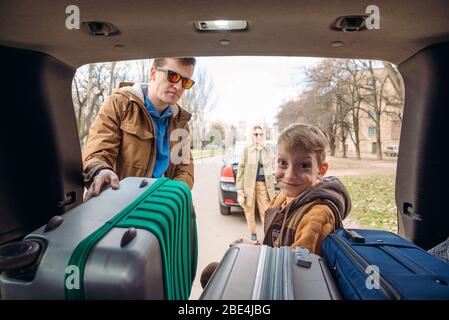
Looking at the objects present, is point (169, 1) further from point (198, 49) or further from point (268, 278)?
point (268, 278)

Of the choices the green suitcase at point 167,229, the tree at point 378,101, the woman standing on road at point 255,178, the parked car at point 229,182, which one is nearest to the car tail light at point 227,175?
the parked car at point 229,182

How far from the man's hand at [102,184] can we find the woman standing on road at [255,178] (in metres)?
2.76

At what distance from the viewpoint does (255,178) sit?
3.87 meters

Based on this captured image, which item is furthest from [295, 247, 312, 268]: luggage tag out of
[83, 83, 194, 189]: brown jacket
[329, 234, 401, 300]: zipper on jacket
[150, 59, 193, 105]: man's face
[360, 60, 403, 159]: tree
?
[360, 60, 403, 159]: tree

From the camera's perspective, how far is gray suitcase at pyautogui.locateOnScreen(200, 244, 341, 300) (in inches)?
27.4

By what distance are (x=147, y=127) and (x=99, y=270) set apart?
4.01ft

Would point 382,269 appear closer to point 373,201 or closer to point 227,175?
point 227,175

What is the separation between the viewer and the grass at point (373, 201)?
4.49m

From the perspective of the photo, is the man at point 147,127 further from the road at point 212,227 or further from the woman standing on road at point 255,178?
the woman standing on road at point 255,178

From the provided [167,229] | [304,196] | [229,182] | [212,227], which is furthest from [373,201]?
[167,229]

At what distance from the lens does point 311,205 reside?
124 cm

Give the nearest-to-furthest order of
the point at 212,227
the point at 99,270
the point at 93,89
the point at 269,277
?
1. the point at 99,270
2. the point at 269,277
3. the point at 93,89
4. the point at 212,227

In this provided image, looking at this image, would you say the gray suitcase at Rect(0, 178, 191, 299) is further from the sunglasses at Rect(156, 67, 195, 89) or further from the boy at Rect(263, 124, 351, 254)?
the sunglasses at Rect(156, 67, 195, 89)

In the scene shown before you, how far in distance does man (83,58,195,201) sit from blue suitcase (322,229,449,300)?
1.14 m
